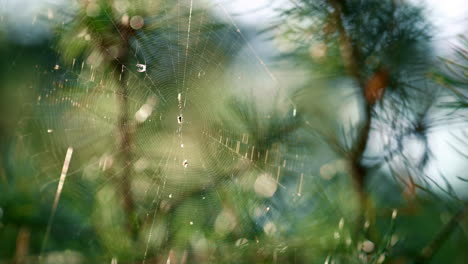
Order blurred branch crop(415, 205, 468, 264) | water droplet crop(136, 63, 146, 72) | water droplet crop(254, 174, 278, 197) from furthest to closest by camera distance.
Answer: water droplet crop(136, 63, 146, 72), water droplet crop(254, 174, 278, 197), blurred branch crop(415, 205, 468, 264)

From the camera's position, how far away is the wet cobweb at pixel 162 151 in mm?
399

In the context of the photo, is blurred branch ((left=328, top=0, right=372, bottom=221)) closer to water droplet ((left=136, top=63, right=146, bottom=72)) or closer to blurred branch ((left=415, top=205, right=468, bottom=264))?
blurred branch ((left=415, top=205, right=468, bottom=264))

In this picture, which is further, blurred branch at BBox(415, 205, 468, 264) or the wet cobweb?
the wet cobweb

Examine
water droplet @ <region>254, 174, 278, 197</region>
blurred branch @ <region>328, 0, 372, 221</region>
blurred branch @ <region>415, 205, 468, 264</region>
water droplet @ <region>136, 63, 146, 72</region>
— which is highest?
water droplet @ <region>136, 63, 146, 72</region>

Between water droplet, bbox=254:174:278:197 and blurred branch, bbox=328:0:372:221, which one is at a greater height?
blurred branch, bbox=328:0:372:221

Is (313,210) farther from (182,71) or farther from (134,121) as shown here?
(182,71)

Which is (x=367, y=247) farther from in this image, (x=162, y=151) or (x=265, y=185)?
(x=162, y=151)

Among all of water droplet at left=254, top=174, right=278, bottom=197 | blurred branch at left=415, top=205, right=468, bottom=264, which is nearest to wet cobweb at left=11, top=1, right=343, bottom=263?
water droplet at left=254, top=174, right=278, bottom=197

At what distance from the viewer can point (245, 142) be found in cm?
41

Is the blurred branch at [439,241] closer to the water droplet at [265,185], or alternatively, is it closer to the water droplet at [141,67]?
the water droplet at [265,185]

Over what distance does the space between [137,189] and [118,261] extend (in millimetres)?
129

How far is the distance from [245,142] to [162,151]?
211 mm

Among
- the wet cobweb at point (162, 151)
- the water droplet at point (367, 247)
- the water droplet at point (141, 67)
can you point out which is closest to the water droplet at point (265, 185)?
the wet cobweb at point (162, 151)

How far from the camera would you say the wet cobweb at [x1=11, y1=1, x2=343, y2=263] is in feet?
1.31
